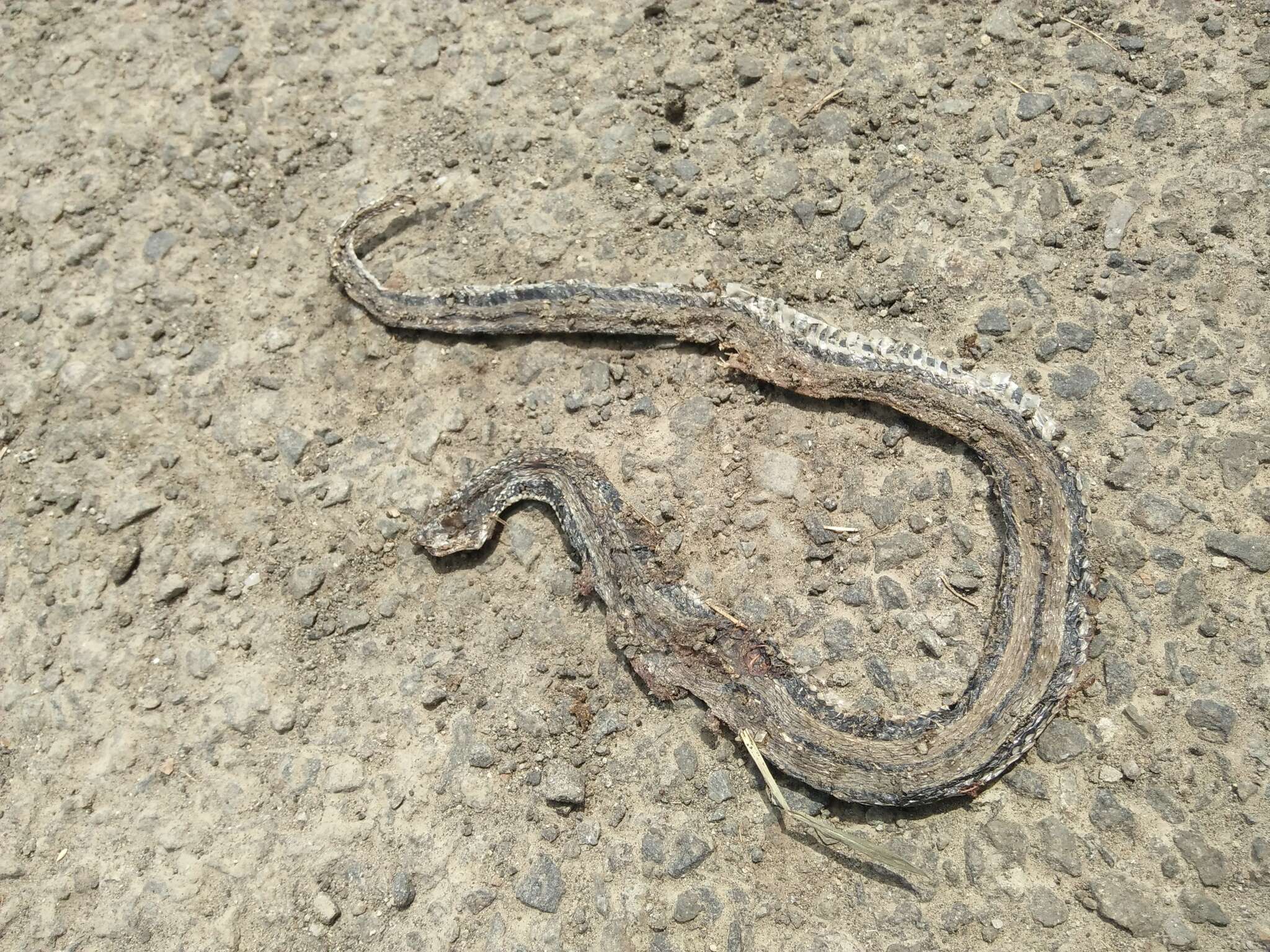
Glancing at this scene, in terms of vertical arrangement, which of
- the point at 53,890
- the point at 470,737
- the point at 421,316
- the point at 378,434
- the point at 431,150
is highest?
the point at 431,150

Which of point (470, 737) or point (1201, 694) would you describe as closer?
point (1201, 694)

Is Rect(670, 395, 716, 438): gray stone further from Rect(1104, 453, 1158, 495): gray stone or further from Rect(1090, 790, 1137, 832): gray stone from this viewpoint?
Rect(1090, 790, 1137, 832): gray stone

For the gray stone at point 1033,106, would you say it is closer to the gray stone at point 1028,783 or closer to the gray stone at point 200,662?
the gray stone at point 1028,783

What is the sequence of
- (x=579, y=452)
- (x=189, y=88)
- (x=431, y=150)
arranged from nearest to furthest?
1. (x=579, y=452)
2. (x=431, y=150)
3. (x=189, y=88)

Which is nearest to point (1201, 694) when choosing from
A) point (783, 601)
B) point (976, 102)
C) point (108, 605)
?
point (783, 601)

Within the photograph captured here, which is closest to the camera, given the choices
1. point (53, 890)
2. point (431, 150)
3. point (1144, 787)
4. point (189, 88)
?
point (1144, 787)

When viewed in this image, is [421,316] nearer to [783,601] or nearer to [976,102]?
[783,601]

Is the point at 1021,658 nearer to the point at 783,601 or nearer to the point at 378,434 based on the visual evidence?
the point at 783,601

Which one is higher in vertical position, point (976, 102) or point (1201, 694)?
point (976, 102)
